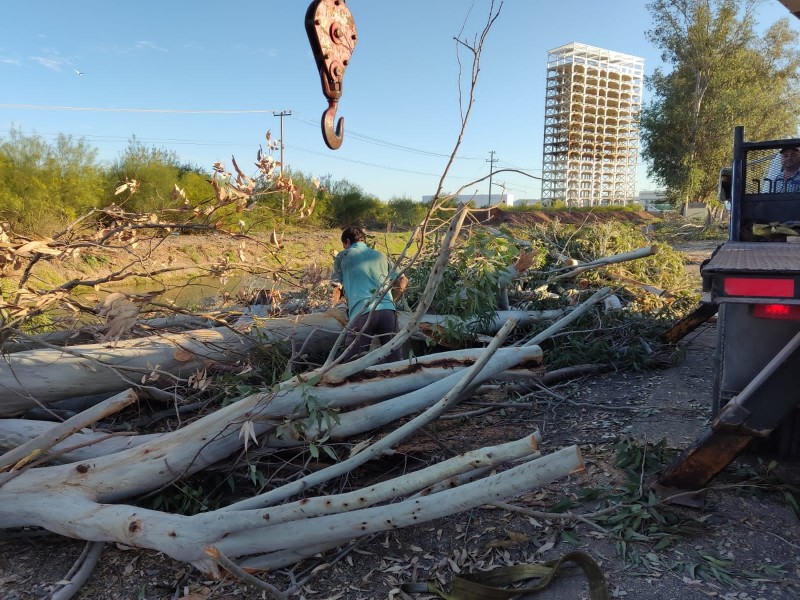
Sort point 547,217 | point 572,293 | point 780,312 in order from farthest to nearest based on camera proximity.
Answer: point 547,217, point 572,293, point 780,312

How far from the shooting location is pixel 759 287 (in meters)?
2.24

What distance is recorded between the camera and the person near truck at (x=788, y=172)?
4.20m

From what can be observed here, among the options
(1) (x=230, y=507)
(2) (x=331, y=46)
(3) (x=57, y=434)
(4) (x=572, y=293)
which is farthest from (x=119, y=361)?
(4) (x=572, y=293)

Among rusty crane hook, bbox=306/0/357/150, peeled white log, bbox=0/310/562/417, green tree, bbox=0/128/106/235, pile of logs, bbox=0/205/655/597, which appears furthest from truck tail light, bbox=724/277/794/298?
green tree, bbox=0/128/106/235

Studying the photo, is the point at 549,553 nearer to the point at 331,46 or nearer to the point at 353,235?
the point at 331,46

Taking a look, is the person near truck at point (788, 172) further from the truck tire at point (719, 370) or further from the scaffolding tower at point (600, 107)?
the scaffolding tower at point (600, 107)

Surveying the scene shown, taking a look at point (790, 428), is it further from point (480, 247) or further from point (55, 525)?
point (55, 525)

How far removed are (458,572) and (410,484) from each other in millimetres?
535

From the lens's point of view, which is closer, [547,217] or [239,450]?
[239,450]

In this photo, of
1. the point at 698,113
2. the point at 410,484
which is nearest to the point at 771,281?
the point at 410,484

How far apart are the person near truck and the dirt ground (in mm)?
2193

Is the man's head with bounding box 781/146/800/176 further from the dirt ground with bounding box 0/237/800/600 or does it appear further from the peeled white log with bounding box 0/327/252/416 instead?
the peeled white log with bounding box 0/327/252/416

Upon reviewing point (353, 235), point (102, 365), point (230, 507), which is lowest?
point (230, 507)

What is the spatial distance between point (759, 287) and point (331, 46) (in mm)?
2076
